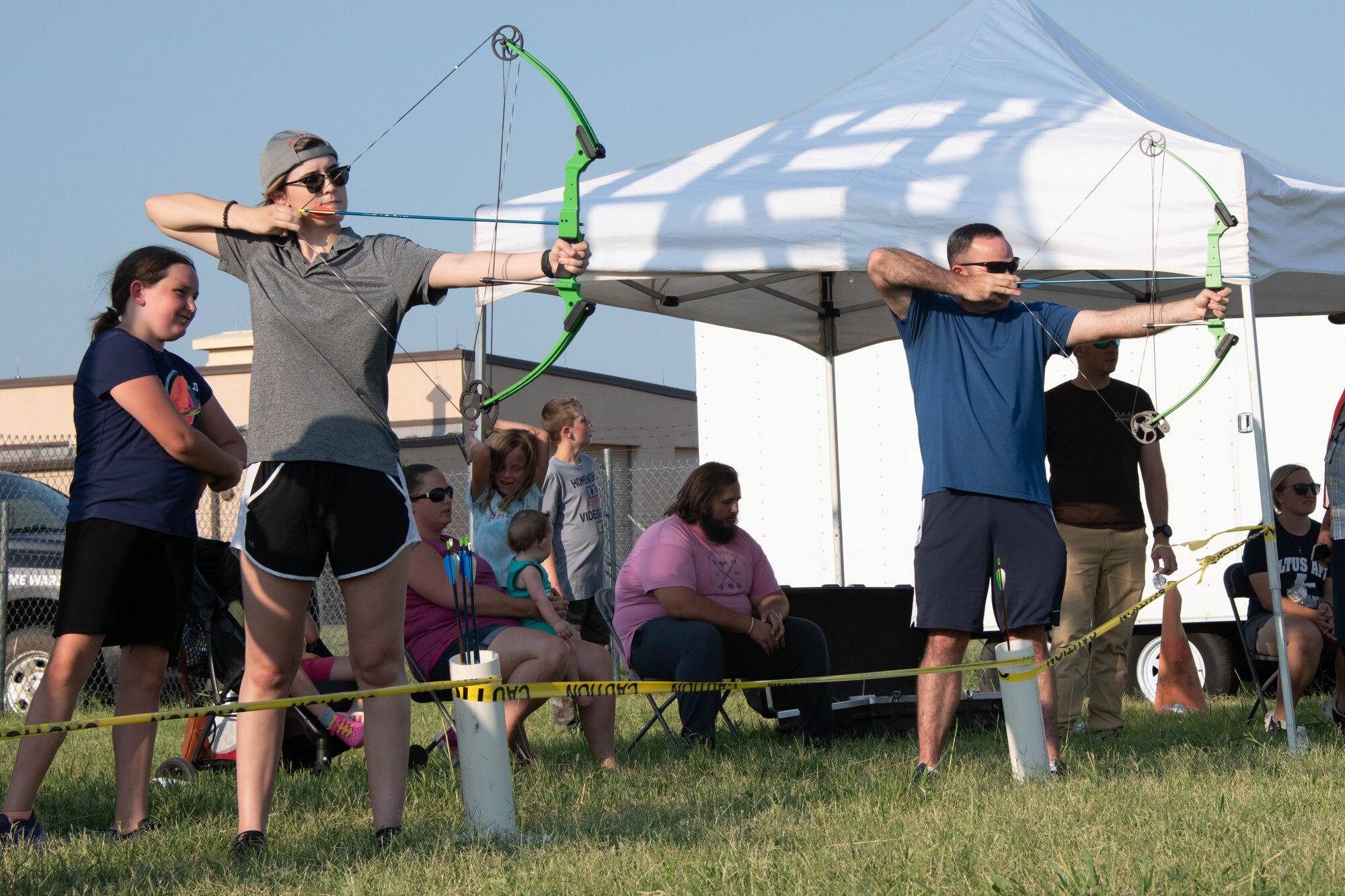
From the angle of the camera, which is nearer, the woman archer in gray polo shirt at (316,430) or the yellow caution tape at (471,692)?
the yellow caution tape at (471,692)

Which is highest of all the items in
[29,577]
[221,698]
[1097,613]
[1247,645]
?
[29,577]

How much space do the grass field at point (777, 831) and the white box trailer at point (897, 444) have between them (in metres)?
2.45

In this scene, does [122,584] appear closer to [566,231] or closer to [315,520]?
[315,520]

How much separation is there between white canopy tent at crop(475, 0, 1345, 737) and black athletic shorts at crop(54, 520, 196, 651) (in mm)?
2016

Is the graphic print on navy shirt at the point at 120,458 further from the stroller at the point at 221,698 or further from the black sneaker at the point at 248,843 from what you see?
the stroller at the point at 221,698

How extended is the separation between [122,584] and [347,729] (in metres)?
1.72

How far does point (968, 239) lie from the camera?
4.16 meters

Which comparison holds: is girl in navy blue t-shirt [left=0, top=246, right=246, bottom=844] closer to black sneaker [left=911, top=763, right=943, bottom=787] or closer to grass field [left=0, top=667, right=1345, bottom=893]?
grass field [left=0, top=667, right=1345, bottom=893]

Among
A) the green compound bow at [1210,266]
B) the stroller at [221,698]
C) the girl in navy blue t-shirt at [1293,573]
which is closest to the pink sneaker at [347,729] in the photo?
the stroller at [221,698]

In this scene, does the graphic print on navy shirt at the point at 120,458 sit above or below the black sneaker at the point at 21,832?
above

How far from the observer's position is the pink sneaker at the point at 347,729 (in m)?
5.10

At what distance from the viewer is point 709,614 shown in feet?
18.3

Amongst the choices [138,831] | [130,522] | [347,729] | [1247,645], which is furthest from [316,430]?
[1247,645]

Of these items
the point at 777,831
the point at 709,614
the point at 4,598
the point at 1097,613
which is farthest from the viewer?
the point at 4,598
